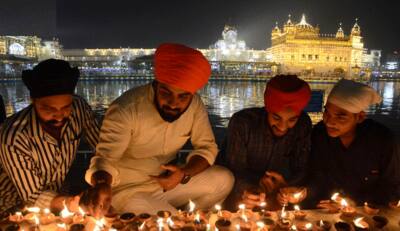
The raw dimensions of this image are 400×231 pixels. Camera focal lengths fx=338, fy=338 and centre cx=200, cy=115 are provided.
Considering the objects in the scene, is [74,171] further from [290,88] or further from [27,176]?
[290,88]

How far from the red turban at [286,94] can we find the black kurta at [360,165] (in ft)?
1.63

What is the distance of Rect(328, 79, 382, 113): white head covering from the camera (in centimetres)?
268

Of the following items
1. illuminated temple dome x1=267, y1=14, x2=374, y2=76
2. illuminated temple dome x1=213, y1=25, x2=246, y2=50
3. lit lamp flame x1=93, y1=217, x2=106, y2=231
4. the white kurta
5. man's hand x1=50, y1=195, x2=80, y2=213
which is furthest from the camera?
illuminated temple dome x1=213, y1=25, x2=246, y2=50

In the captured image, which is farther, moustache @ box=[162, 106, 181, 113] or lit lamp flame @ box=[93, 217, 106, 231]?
moustache @ box=[162, 106, 181, 113]

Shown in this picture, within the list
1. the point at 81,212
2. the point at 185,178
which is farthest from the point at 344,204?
the point at 81,212

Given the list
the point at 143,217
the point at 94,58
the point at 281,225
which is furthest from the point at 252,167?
the point at 94,58

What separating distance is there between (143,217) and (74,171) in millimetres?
3033

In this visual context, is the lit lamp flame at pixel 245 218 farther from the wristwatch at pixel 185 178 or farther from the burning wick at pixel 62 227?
the burning wick at pixel 62 227

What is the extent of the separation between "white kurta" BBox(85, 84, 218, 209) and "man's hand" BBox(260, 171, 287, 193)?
47 centimetres

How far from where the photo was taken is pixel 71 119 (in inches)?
104

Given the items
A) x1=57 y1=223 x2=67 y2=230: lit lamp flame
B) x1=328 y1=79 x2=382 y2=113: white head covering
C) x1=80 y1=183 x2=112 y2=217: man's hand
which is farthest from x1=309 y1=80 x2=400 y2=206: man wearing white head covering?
x1=57 y1=223 x2=67 y2=230: lit lamp flame

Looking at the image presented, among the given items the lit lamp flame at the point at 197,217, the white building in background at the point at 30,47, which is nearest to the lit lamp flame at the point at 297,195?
the lit lamp flame at the point at 197,217

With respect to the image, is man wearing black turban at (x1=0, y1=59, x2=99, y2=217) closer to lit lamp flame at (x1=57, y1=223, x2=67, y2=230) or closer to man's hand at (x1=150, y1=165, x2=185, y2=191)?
lit lamp flame at (x1=57, y1=223, x2=67, y2=230)

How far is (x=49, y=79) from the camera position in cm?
226
